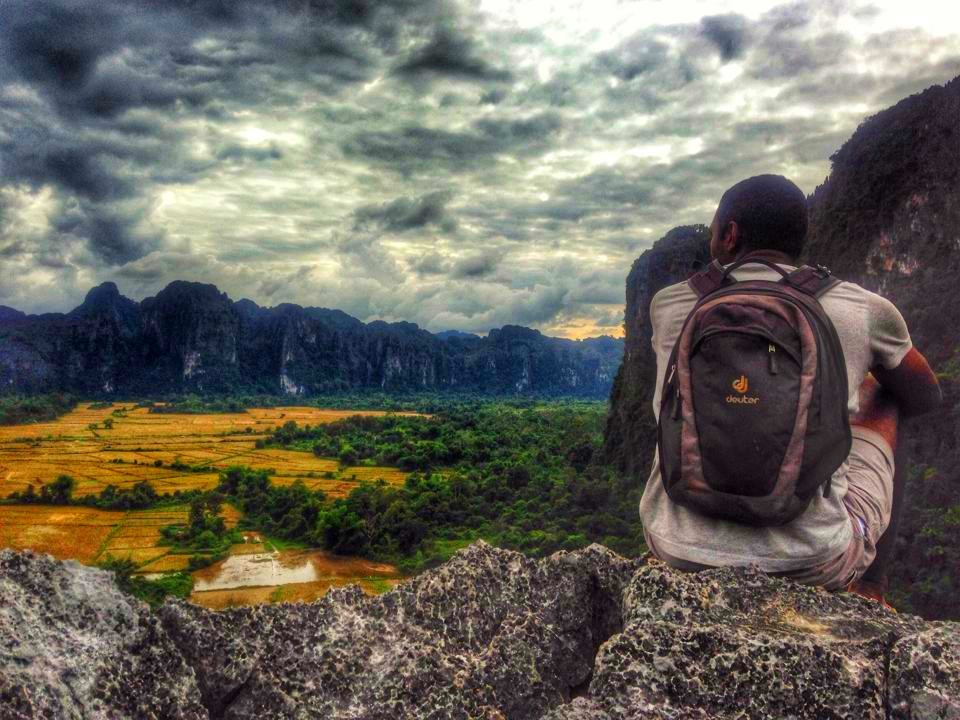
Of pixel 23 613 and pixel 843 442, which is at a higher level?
pixel 843 442

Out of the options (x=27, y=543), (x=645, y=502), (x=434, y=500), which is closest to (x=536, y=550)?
(x=434, y=500)

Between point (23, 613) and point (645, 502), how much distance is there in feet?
5.62

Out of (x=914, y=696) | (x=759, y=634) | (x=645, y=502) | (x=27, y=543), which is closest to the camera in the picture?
(x=914, y=696)

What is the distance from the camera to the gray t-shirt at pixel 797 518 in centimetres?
188

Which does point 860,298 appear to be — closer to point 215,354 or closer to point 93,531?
point 93,531

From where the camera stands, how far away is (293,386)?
4727 inches

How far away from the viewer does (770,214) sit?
6.83ft

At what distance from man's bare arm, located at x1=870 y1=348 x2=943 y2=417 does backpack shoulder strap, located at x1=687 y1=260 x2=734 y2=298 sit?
0.60 meters

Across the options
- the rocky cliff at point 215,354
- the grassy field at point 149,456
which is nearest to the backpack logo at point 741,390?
the grassy field at point 149,456

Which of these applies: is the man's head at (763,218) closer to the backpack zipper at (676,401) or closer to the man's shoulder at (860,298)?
the man's shoulder at (860,298)

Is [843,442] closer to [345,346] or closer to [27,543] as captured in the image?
[27,543]

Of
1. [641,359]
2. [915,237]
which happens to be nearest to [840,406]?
[915,237]

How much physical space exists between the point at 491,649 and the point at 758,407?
1045 mm

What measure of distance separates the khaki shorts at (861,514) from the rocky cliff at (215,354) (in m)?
90.8
